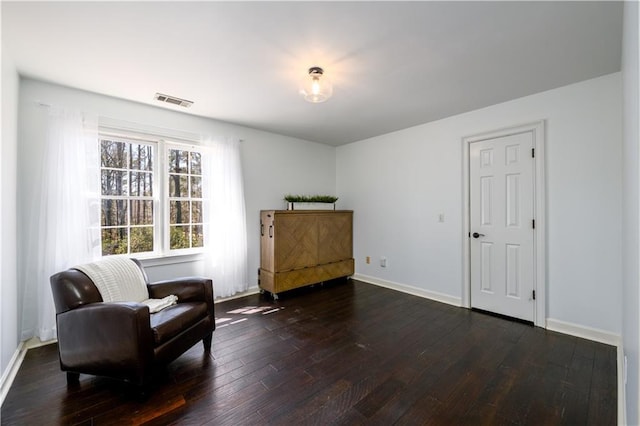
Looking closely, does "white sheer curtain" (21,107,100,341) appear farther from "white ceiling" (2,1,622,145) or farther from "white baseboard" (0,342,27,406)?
"white ceiling" (2,1,622,145)

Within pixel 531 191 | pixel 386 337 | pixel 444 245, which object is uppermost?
pixel 531 191

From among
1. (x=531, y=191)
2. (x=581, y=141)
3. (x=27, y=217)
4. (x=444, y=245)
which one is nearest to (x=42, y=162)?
(x=27, y=217)

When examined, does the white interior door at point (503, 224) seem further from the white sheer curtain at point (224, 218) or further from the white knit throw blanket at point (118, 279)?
the white knit throw blanket at point (118, 279)

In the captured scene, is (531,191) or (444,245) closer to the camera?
(531,191)

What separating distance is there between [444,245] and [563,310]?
1331 millimetres

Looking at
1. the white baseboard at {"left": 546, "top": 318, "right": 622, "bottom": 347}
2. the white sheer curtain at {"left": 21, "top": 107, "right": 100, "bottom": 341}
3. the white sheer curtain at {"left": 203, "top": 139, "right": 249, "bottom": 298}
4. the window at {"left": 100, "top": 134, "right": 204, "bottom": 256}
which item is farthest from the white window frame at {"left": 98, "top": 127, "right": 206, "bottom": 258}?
the white baseboard at {"left": 546, "top": 318, "right": 622, "bottom": 347}

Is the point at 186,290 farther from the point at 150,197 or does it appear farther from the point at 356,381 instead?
the point at 356,381

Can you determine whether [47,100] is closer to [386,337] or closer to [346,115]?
[346,115]

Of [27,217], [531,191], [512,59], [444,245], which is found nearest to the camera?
[512,59]

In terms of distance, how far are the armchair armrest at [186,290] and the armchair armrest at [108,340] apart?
57 cm

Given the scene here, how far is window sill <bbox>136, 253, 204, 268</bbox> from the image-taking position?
10.5 feet

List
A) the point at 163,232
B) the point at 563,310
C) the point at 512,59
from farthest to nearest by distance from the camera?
the point at 163,232 < the point at 563,310 < the point at 512,59

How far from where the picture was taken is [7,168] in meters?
2.10

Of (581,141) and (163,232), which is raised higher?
(581,141)
